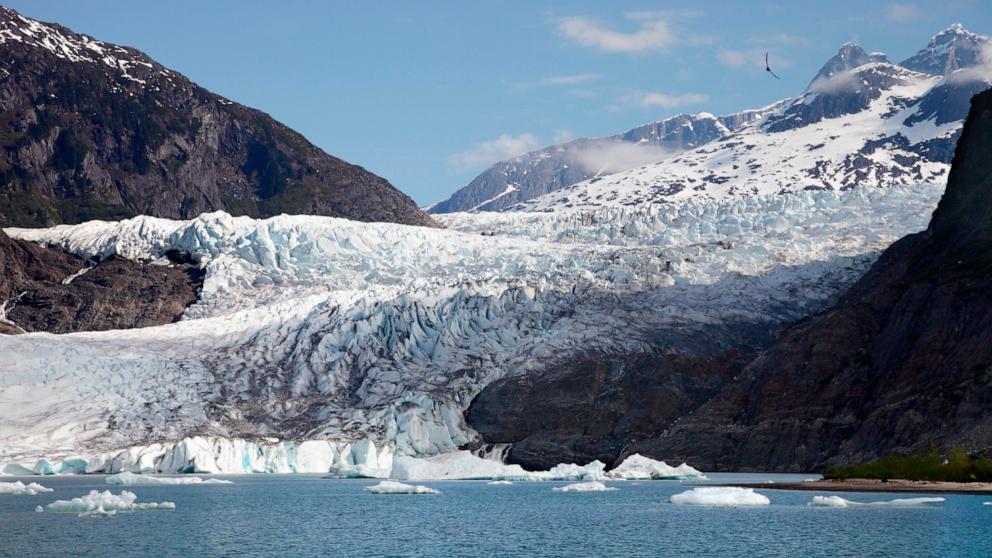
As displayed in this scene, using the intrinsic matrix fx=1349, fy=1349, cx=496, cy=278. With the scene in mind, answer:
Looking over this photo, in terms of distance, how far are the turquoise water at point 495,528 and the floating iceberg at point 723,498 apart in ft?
2.04

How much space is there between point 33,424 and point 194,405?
51.8 feet

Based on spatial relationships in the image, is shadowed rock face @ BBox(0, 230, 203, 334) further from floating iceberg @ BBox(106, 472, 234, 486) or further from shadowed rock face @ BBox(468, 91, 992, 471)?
floating iceberg @ BBox(106, 472, 234, 486)

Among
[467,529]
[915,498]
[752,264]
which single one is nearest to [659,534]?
[467,529]

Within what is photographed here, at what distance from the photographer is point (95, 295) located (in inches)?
7042

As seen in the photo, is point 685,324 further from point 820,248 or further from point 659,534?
point 659,534

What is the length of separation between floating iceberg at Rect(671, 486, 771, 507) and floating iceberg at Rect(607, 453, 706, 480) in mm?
31082

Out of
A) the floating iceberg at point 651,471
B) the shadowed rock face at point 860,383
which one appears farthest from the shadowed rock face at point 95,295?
the floating iceberg at point 651,471

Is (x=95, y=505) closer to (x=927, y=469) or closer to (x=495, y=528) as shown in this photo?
(x=495, y=528)

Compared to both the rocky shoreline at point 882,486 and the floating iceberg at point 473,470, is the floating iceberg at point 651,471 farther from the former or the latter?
the rocky shoreline at point 882,486

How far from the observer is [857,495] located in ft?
282

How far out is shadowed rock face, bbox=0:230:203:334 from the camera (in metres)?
176

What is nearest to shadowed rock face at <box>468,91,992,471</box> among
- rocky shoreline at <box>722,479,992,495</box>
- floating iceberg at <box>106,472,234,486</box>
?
rocky shoreline at <box>722,479,992,495</box>

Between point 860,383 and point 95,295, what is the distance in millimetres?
103988

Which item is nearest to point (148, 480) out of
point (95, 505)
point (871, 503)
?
point (95, 505)
